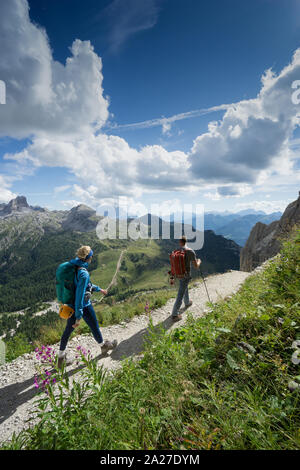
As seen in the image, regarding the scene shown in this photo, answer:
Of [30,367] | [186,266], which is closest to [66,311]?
[30,367]

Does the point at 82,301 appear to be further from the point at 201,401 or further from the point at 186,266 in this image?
the point at 186,266

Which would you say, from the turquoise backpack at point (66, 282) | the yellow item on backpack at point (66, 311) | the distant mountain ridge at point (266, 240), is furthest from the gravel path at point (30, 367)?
the distant mountain ridge at point (266, 240)

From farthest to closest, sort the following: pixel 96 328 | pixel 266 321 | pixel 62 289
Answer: pixel 96 328 → pixel 62 289 → pixel 266 321

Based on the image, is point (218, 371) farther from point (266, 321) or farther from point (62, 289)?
point (62, 289)

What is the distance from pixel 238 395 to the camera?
112 inches

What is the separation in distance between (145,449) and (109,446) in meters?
0.47

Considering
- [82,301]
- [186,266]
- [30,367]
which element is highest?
[186,266]

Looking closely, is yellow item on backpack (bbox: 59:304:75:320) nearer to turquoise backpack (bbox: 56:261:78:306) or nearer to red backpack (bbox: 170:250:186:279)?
turquoise backpack (bbox: 56:261:78:306)

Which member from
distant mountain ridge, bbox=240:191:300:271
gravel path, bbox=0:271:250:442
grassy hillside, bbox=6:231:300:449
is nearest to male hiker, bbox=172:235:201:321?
gravel path, bbox=0:271:250:442

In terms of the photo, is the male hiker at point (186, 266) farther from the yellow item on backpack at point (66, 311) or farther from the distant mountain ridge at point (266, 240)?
the distant mountain ridge at point (266, 240)

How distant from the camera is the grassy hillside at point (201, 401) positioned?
2264 millimetres

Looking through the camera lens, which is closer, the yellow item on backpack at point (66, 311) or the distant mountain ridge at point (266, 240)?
the yellow item on backpack at point (66, 311)

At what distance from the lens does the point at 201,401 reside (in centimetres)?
266
